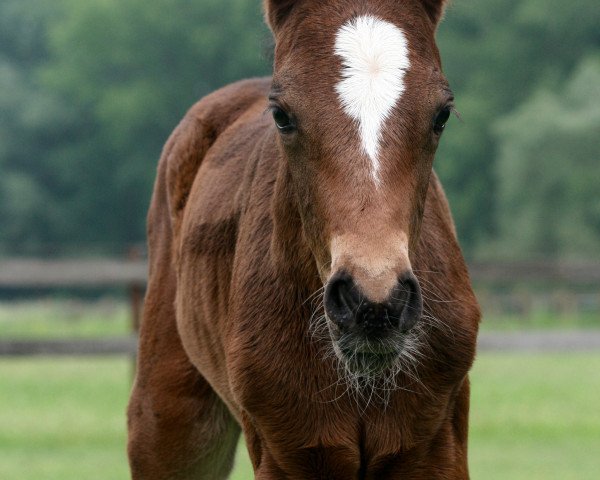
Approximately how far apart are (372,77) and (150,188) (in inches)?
2170

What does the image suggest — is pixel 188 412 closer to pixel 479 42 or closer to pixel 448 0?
pixel 448 0

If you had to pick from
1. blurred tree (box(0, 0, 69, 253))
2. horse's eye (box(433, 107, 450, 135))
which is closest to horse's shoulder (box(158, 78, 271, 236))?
horse's eye (box(433, 107, 450, 135))

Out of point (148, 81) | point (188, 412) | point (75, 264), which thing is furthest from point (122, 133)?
point (188, 412)

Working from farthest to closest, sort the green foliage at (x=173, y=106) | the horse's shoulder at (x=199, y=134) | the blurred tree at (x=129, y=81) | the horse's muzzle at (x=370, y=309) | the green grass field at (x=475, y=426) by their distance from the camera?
the blurred tree at (x=129, y=81)
the green foliage at (x=173, y=106)
the green grass field at (x=475, y=426)
the horse's shoulder at (x=199, y=134)
the horse's muzzle at (x=370, y=309)

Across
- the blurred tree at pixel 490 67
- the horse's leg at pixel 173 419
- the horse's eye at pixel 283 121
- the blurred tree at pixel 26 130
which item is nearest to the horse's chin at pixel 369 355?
the horse's eye at pixel 283 121

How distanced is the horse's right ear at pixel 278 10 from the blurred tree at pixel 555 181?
37.5 meters

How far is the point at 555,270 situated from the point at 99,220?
163 feet

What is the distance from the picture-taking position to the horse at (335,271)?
341 cm

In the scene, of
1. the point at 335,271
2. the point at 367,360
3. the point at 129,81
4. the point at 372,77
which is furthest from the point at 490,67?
the point at 335,271

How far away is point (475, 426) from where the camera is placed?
11906mm

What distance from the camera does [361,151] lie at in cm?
345

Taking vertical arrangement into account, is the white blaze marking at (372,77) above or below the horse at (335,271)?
above

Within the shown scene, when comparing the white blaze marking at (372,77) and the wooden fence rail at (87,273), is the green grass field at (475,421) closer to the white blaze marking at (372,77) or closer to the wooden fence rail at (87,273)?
the wooden fence rail at (87,273)

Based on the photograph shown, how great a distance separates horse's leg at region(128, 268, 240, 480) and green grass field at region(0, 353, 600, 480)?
359cm
